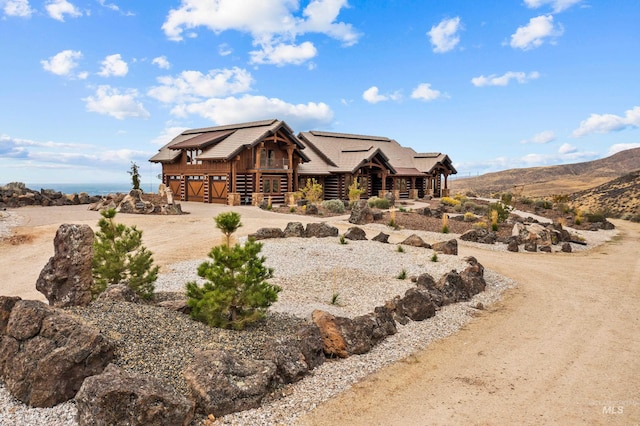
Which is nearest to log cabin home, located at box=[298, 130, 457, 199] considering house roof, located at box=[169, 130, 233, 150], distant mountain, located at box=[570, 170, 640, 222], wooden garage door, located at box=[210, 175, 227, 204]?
wooden garage door, located at box=[210, 175, 227, 204]

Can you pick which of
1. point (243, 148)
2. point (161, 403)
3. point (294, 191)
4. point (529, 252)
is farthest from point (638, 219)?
point (161, 403)

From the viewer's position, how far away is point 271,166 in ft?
127

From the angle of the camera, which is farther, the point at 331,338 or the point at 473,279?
the point at 473,279

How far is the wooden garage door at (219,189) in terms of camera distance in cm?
3747

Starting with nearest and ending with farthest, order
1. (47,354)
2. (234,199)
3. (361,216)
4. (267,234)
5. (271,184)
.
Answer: (47,354), (267,234), (361,216), (234,199), (271,184)

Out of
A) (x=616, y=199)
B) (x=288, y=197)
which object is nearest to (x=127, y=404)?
(x=288, y=197)

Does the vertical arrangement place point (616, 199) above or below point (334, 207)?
below

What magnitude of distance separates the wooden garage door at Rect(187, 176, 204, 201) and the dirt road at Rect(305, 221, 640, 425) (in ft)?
101

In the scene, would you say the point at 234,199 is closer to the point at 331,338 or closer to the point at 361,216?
the point at 361,216

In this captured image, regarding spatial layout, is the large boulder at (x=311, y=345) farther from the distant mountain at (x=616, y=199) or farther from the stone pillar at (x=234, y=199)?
the distant mountain at (x=616, y=199)

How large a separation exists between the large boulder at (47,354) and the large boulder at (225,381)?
1.43m

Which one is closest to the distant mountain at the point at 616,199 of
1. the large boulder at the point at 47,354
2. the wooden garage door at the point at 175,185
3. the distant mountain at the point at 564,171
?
the wooden garage door at the point at 175,185

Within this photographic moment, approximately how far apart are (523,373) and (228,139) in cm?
3386

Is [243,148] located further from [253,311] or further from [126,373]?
[126,373]
